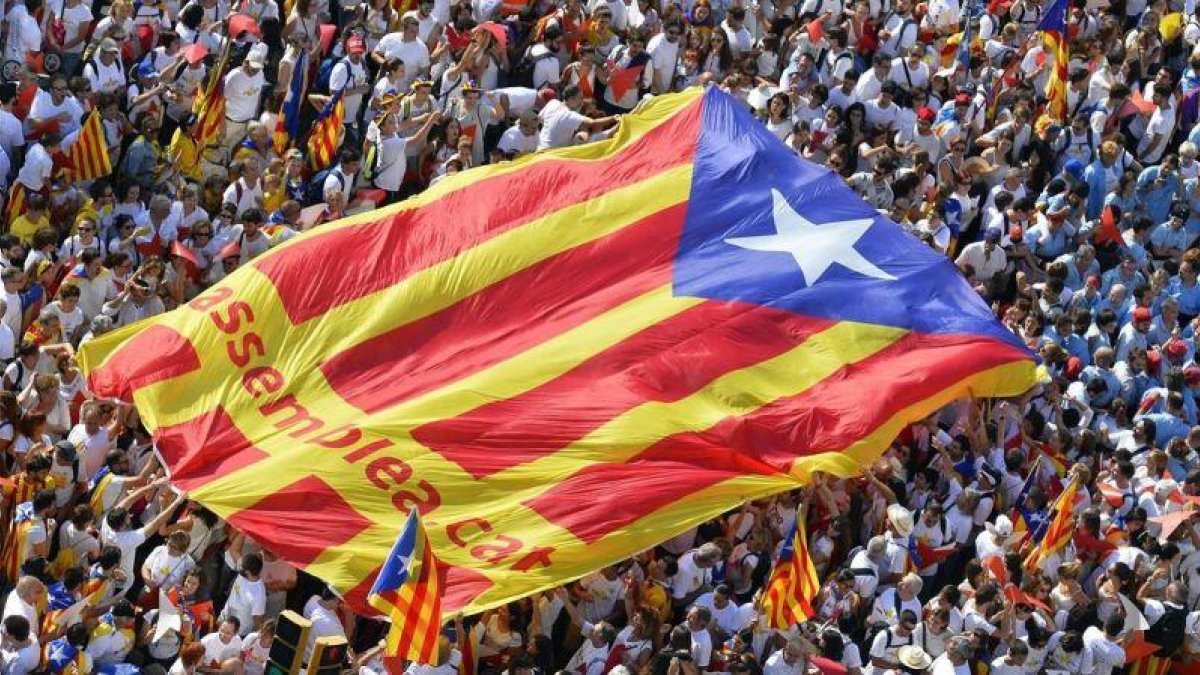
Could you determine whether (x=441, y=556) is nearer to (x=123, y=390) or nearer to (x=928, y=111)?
(x=123, y=390)

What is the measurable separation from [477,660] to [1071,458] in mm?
6064

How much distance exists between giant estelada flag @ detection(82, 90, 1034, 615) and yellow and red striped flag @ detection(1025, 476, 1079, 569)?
973 mm

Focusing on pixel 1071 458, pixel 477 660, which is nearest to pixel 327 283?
pixel 477 660

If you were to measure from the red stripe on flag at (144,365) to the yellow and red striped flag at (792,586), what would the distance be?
15.3 ft

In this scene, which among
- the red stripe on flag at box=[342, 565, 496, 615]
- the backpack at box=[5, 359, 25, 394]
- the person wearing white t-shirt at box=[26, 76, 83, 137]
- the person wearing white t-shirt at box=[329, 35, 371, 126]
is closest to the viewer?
the red stripe on flag at box=[342, 565, 496, 615]

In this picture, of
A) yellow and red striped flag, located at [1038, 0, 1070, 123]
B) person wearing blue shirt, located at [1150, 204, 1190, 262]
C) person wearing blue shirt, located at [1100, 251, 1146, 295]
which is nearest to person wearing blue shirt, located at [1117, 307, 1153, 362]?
person wearing blue shirt, located at [1100, 251, 1146, 295]

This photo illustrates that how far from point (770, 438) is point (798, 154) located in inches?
160

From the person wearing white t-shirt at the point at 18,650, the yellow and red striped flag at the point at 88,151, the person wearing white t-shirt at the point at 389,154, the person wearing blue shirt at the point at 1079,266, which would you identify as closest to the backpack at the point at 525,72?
the person wearing white t-shirt at the point at 389,154

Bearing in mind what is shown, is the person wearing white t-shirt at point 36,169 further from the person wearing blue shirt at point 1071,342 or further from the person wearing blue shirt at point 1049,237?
the person wearing blue shirt at point 1049,237

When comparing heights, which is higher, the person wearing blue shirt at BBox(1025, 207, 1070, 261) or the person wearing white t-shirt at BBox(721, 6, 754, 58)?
the person wearing white t-shirt at BBox(721, 6, 754, 58)

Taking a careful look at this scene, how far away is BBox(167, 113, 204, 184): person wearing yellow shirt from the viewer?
26375 mm

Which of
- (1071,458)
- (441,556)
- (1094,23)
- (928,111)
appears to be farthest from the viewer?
Answer: (1094,23)

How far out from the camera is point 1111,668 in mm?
24266

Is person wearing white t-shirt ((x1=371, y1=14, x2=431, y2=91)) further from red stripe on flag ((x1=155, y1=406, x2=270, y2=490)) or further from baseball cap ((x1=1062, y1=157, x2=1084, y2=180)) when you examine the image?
baseball cap ((x1=1062, y1=157, x2=1084, y2=180))
